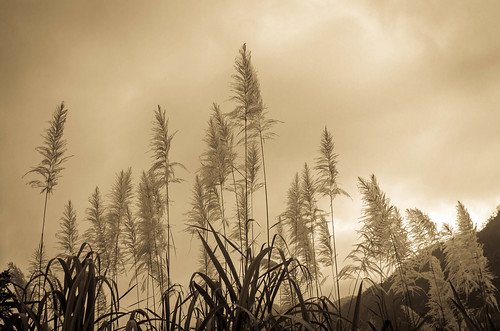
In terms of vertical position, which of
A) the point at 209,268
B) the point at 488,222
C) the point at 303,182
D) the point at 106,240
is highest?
the point at 488,222

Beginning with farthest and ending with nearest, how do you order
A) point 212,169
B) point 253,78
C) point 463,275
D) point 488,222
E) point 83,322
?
point 488,222 → point 463,275 → point 212,169 → point 253,78 → point 83,322

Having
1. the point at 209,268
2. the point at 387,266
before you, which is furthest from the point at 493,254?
the point at 209,268

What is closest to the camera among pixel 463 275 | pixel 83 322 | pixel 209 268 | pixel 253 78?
pixel 83 322

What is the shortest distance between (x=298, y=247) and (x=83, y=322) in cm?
773

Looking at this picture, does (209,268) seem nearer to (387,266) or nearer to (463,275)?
(387,266)

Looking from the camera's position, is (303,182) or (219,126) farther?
(303,182)

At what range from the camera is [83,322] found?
1897mm

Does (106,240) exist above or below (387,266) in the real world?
above

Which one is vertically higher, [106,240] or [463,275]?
[106,240]

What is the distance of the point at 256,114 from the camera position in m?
6.35

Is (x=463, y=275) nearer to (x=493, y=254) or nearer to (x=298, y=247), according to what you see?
(x=298, y=247)

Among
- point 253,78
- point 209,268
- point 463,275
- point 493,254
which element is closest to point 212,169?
point 253,78

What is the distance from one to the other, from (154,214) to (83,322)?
652 centimetres

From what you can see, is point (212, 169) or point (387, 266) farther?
point (387, 266)
